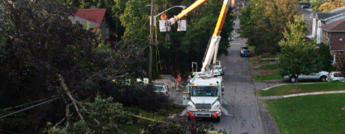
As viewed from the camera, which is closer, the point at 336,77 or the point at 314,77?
the point at 336,77

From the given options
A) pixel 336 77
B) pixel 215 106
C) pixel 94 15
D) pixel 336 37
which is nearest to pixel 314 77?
pixel 336 77

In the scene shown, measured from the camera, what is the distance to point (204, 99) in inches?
963

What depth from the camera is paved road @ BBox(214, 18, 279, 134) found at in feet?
76.1

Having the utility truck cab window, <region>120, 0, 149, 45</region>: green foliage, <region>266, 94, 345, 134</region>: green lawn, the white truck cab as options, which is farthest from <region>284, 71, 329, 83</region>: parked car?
the utility truck cab window

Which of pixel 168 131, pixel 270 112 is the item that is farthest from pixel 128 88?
pixel 270 112

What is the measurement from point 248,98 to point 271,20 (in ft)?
76.5

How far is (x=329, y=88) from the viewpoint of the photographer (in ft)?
112

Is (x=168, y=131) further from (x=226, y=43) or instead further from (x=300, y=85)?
(x=226, y=43)

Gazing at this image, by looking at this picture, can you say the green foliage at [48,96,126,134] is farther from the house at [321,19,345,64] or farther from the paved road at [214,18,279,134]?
the house at [321,19,345,64]

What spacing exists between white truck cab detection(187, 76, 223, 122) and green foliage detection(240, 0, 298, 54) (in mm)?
29878

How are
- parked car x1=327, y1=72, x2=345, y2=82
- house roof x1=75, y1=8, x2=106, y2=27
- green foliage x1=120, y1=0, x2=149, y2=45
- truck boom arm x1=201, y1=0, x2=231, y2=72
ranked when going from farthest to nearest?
house roof x1=75, y1=8, x2=106, y2=27 < green foliage x1=120, y1=0, x2=149, y2=45 < parked car x1=327, y1=72, x2=345, y2=82 < truck boom arm x1=201, y1=0, x2=231, y2=72

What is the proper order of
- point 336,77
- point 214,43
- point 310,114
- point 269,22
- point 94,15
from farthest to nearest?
point 269,22, point 94,15, point 336,77, point 214,43, point 310,114

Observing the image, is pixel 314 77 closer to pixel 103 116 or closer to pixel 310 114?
pixel 310 114

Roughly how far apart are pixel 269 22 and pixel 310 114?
31.7 metres
